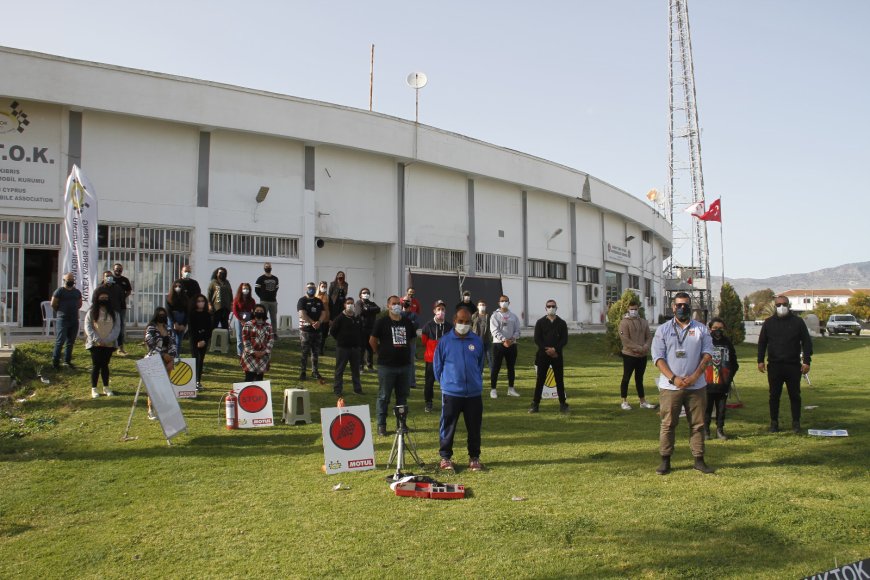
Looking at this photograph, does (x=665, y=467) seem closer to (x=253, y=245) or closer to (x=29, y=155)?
(x=253, y=245)

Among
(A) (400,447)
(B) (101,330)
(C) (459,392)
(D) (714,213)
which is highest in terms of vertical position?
(D) (714,213)

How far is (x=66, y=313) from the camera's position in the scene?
13.6m

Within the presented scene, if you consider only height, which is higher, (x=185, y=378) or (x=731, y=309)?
(x=731, y=309)

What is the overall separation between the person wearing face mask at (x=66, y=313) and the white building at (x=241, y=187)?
5.85 m

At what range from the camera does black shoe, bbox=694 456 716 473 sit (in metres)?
7.84

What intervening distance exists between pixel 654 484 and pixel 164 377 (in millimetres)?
6473

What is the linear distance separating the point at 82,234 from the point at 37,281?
536cm

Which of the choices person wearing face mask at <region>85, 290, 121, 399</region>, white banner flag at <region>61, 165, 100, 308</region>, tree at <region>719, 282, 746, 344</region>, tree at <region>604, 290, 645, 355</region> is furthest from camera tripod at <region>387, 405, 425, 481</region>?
tree at <region>719, 282, 746, 344</region>

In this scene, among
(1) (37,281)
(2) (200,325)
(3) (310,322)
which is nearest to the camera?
(2) (200,325)

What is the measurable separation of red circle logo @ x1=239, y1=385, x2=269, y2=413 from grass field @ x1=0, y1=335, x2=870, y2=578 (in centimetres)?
47

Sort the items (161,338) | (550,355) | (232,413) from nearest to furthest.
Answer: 1. (232,413)
2. (161,338)
3. (550,355)

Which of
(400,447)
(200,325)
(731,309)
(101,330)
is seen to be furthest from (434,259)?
(400,447)

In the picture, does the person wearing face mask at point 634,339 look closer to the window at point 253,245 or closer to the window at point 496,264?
the window at point 253,245

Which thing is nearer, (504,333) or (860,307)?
(504,333)
